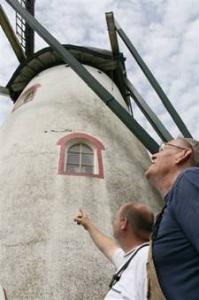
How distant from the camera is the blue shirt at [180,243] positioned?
1.57 metres

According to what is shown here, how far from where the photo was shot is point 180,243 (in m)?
1.63

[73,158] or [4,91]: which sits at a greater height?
[4,91]

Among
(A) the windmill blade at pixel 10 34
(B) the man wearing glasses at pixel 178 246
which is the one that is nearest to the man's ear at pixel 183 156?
(B) the man wearing glasses at pixel 178 246

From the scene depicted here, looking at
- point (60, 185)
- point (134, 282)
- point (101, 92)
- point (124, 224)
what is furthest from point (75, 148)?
point (134, 282)

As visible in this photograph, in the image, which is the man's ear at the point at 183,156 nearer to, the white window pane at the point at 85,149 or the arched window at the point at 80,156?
the arched window at the point at 80,156

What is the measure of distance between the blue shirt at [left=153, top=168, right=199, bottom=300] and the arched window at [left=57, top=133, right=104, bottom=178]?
17.6 ft

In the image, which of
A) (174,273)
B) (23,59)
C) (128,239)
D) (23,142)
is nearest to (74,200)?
(23,142)

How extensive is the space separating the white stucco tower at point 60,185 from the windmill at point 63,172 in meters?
0.01

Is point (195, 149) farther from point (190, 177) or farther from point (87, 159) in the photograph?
point (87, 159)

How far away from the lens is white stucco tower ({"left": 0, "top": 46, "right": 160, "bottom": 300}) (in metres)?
5.41

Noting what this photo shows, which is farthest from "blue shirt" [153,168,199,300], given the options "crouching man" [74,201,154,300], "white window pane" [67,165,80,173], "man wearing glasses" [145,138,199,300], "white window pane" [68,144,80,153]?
"white window pane" [68,144,80,153]

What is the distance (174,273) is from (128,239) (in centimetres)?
140

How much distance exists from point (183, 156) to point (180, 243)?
2.39 feet

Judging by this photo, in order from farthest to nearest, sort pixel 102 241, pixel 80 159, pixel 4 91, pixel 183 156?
1. pixel 4 91
2. pixel 80 159
3. pixel 102 241
4. pixel 183 156
